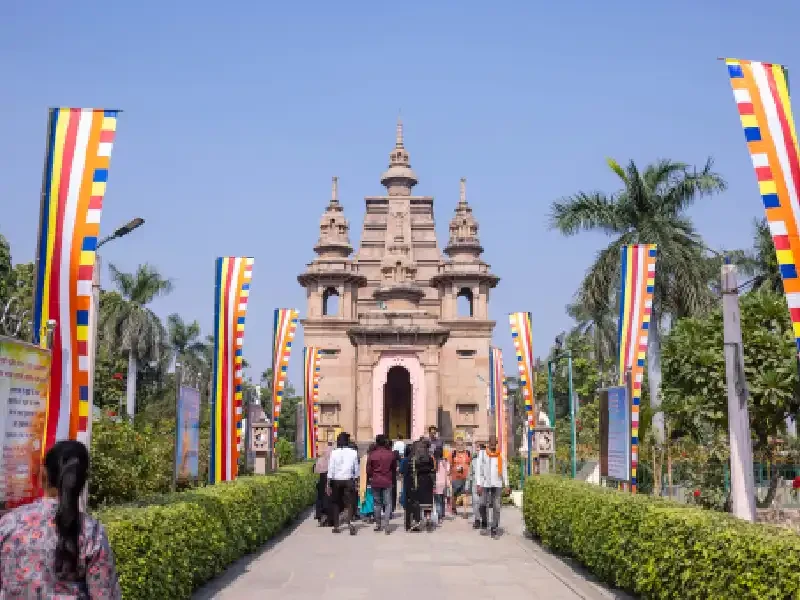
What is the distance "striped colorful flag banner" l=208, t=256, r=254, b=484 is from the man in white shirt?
2.34 metres

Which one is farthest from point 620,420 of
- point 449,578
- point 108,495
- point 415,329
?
point 415,329

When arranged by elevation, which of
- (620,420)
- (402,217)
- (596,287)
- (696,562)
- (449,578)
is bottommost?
(449,578)

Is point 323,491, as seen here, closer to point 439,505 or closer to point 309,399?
point 439,505

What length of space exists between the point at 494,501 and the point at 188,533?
921 centimetres

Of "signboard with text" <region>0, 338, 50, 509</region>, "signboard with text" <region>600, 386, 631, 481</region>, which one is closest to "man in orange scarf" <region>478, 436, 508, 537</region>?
"signboard with text" <region>600, 386, 631, 481</region>

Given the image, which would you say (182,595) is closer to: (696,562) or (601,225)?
(696,562)

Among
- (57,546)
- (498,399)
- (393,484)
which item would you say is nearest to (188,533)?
(57,546)

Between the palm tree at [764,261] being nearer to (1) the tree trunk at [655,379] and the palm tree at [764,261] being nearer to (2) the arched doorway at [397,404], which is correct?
(1) the tree trunk at [655,379]

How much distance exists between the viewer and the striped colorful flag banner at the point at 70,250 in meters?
8.45

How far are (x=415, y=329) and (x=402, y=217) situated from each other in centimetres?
1724

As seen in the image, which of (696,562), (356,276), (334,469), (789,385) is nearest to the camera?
(696,562)

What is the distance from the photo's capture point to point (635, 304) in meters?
16.0

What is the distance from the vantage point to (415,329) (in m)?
49.3

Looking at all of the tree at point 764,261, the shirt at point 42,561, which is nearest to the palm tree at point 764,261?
the tree at point 764,261
